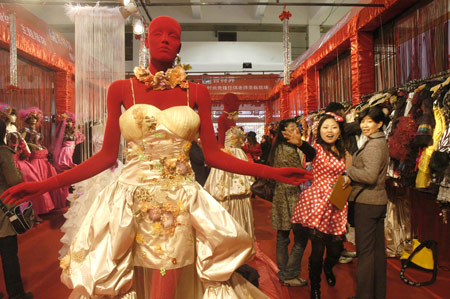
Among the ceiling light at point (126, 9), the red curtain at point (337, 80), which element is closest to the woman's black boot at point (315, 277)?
the ceiling light at point (126, 9)

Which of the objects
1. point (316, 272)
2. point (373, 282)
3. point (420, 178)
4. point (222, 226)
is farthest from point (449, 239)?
point (222, 226)

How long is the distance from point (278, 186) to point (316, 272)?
0.80m

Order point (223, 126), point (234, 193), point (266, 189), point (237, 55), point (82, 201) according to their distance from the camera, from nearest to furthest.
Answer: point (266, 189), point (82, 201), point (234, 193), point (223, 126), point (237, 55)

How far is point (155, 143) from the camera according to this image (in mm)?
1304

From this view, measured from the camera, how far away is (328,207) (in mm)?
2385

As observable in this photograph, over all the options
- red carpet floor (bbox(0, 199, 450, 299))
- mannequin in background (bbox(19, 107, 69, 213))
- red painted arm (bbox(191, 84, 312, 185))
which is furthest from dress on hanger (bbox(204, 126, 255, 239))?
mannequin in background (bbox(19, 107, 69, 213))

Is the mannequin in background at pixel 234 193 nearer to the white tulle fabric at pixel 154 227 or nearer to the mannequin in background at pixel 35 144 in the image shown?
the white tulle fabric at pixel 154 227

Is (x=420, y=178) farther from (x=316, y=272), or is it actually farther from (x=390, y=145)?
(x=316, y=272)

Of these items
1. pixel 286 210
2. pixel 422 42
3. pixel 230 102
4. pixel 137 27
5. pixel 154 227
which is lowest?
pixel 286 210

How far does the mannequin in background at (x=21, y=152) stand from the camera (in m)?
4.89

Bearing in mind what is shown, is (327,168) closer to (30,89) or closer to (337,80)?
Result: (337,80)

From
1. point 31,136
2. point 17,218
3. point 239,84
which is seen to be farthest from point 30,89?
point 17,218

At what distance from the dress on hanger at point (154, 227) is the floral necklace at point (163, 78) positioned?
0.13 metres

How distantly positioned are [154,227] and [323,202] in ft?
5.06
